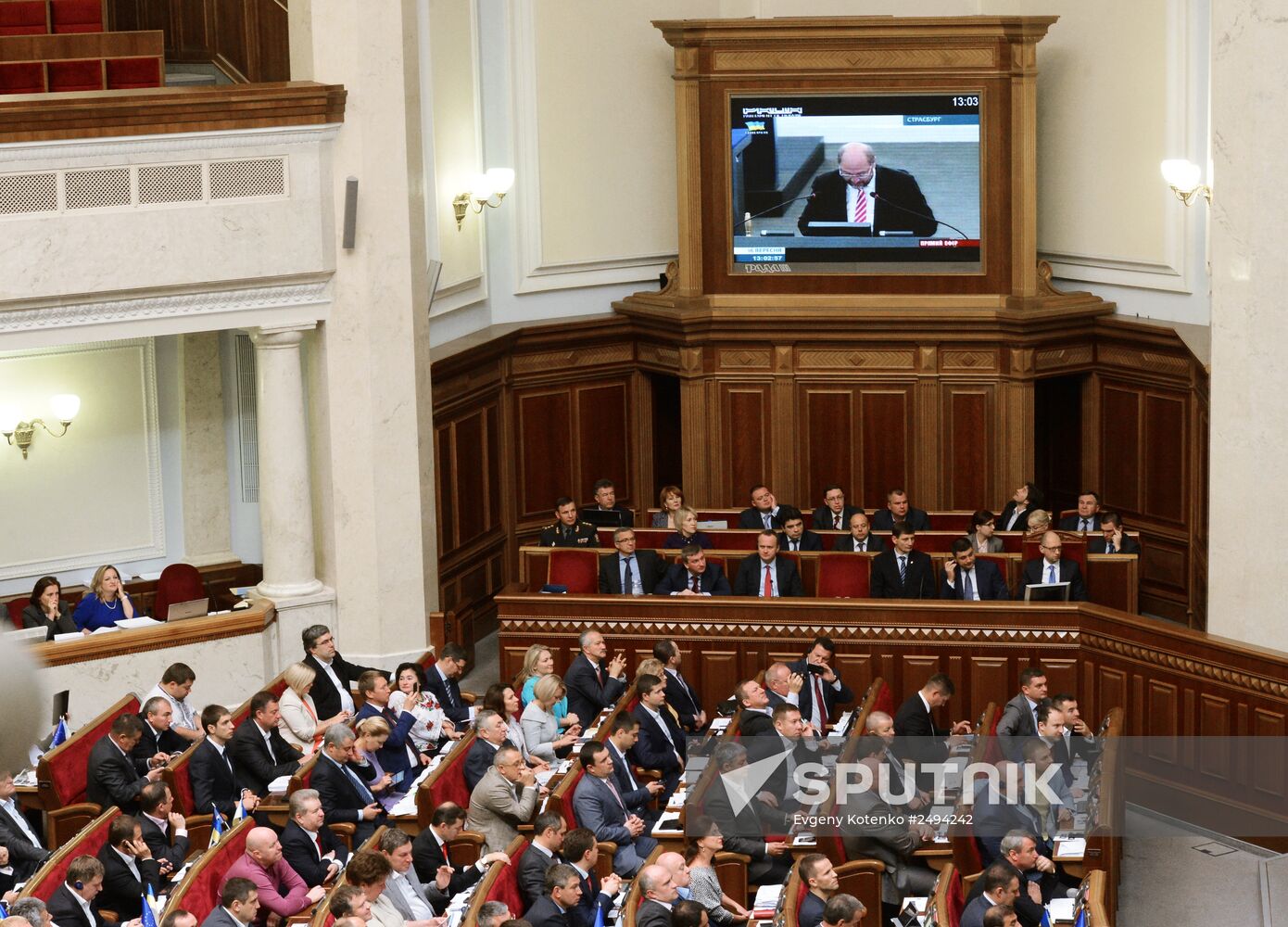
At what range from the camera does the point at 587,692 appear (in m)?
9.55

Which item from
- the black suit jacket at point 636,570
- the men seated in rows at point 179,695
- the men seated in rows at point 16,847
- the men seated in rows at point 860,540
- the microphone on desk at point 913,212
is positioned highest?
the microphone on desk at point 913,212

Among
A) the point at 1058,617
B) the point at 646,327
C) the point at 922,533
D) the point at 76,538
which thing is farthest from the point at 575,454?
the point at 1058,617

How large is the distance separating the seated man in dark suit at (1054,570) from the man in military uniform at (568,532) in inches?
120

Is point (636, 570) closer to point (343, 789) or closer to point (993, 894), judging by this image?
point (343, 789)

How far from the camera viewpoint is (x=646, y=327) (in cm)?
1405

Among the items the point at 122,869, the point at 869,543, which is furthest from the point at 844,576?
the point at 122,869

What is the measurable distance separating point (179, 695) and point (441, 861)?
2.26m

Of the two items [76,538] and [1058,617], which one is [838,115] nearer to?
[1058,617]

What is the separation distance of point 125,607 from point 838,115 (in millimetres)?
6703

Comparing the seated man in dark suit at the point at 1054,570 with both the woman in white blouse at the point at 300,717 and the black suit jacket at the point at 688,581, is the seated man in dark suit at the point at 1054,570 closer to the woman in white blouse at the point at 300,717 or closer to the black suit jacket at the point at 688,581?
the black suit jacket at the point at 688,581

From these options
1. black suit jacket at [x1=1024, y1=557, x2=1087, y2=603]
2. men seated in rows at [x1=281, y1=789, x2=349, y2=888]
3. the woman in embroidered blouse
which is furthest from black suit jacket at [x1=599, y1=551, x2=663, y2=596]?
men seated in rows at [x1=281, y1=789, x2=349, y2=888]

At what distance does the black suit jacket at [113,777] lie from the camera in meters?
7.88

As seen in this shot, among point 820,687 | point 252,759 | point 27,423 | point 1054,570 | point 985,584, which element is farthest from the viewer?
point 27,423

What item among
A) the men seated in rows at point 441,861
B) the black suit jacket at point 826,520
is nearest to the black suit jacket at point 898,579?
the black suit jacket at point 826,520
